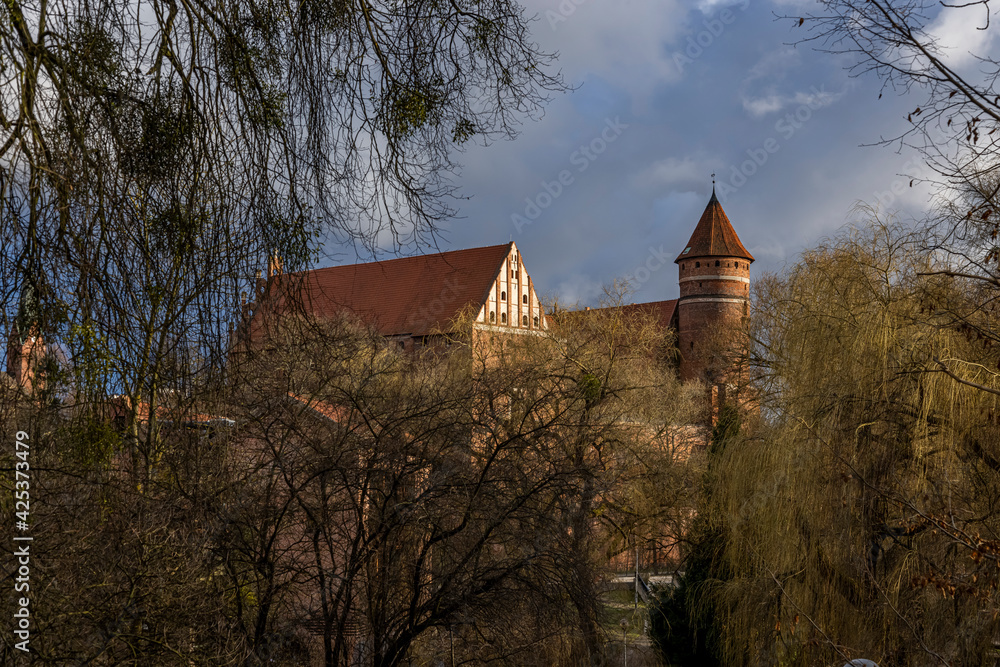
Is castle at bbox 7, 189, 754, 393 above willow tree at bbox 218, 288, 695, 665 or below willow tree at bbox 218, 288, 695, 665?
above

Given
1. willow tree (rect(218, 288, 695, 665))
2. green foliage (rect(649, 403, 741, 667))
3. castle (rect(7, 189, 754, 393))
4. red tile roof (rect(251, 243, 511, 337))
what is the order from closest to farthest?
willow tree (rect(218, 288, 695, 665)) < green foliage (rect(649, 403, 741, 667)) < castle (rect(7, 189, 754, 393)) < red tile roof (rect(251, 243, 511, 337))

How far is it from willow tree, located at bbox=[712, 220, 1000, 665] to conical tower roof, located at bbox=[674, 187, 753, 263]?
3025 cm

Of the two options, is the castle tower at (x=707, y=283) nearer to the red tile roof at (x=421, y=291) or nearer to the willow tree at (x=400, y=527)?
the red tile roof at (x=421, y=291)

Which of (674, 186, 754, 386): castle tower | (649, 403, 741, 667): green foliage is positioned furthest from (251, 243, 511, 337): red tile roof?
(649, 403, 741, 667): green foliage

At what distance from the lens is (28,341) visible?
8.25 feet

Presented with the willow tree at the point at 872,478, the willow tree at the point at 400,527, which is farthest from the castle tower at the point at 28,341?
the willow tree at the point at 872,478

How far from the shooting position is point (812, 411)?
10859 millimetres

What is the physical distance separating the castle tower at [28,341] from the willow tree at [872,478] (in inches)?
241

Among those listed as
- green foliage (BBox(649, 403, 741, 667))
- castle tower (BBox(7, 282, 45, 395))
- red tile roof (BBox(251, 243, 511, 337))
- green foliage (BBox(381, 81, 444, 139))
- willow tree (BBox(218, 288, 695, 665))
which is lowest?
green foliage (BBox(649, 403, 741, 667))

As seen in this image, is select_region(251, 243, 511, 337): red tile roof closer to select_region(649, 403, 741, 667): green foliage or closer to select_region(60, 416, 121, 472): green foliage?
select_region(649, 403, 741, 667): green foliage

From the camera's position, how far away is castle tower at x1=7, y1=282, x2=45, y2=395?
94.4 inches

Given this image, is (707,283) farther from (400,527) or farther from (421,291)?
(400,527)

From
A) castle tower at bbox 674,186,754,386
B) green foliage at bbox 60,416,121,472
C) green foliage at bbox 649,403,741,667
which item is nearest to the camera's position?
green foliage at bbox 60,416,121,472

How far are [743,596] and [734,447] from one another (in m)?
2.39
